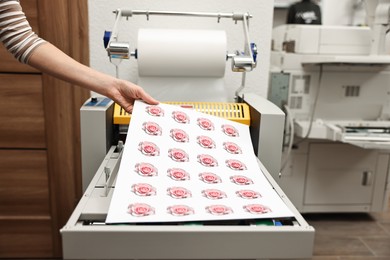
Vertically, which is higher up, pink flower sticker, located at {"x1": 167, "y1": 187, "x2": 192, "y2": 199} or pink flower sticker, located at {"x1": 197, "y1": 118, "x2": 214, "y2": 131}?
pink flower sticker, located at {"x1": 197, "y1": 118, "x2": 214, "y2": 131}

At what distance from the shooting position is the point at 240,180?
0.77 meters

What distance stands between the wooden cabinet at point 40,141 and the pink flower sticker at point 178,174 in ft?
2.69

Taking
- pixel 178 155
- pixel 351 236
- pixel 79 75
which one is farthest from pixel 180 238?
pixel 351 236

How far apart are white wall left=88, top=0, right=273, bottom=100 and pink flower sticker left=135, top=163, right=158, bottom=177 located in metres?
0.76

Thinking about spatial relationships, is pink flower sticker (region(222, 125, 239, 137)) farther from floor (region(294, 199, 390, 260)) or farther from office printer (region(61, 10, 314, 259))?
floor (region(294, 199, 390, 260))

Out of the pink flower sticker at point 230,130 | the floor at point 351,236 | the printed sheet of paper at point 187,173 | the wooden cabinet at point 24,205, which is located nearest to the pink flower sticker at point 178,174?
the printed sheet of paper at point 187,173

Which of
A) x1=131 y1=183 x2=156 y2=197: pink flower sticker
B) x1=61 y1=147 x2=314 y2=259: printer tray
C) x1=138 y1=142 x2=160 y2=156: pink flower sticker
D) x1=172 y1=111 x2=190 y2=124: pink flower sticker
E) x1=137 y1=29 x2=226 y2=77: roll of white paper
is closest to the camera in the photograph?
x1=61 y1=147 x2=314 y2=259: printer tray

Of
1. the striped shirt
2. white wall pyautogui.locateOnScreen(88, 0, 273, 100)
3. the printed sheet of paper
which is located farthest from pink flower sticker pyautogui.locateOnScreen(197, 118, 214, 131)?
white wall pyautogui.locateOnScreen(88, 0, 273, 100)

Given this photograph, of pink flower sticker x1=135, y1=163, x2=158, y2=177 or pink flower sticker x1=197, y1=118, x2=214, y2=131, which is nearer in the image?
pink flower sticker x1=135, y1=163, x2=158, y2=177

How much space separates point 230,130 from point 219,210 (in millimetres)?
329

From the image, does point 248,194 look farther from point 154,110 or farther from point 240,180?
point 154,110

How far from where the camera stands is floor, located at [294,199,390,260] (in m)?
1.83

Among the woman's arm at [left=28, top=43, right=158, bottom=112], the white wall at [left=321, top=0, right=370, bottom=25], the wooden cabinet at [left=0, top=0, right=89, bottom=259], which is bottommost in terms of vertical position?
the wooden cabinet at [left=0, top=0, right=89, bottom=259]

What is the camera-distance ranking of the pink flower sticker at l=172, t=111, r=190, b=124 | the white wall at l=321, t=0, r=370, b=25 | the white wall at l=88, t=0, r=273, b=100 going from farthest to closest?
the white wall at l=321, t=0, r=370, b=25 → the white wall at l=88, t=0, r=273, b=100 → the pink flower sticker at l=172, t=111, r=190, b=124
